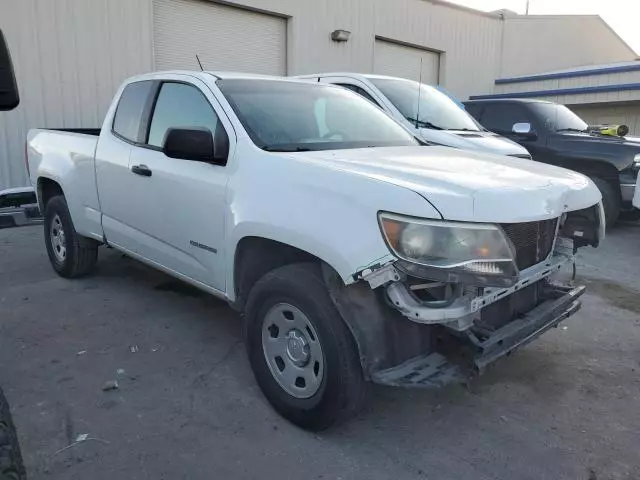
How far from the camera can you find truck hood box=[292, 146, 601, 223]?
7.98 ft

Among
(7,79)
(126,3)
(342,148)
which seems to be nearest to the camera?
(7,79)

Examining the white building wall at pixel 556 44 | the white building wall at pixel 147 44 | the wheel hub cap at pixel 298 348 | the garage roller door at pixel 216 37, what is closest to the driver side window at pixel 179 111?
the wheel hub cap at pixel 298 348

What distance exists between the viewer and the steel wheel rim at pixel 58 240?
532cm

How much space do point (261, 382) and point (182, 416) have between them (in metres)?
0.46

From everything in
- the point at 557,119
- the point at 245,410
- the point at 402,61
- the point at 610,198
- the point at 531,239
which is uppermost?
the point at 402,61

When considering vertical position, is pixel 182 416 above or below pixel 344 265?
below

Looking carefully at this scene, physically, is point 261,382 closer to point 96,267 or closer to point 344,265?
point 344,265

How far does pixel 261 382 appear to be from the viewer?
3.12m

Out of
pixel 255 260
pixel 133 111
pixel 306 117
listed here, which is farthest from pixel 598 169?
pixel 255 260

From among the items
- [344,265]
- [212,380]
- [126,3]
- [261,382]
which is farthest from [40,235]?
[344,265]

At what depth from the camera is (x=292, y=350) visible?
291 cm

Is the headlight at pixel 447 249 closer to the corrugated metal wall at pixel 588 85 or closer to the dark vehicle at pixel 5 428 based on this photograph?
the dark vehicle at pixel 5 428

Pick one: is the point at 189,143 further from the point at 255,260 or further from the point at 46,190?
the point at 46,190

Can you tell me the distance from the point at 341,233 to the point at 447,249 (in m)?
0.47
